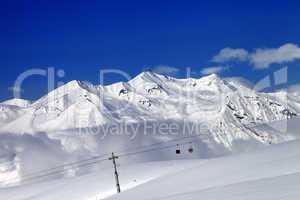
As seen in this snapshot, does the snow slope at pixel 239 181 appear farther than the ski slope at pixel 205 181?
No

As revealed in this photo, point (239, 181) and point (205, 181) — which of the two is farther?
point (205, 181)

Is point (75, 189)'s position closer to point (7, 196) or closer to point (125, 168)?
point (125, 168)

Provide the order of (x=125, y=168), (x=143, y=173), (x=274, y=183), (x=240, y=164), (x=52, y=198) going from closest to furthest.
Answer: (x=274, y=183), (x=240, y=164), (x=52, y=198), (x=143, y=173), (x=125, y=168)

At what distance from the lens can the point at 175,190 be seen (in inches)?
1510

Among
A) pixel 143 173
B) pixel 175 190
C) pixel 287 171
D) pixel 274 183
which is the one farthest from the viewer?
pixel 143 173

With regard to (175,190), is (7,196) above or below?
below

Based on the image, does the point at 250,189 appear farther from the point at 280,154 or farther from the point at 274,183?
the point at 280,154

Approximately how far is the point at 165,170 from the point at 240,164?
3707 centimetres

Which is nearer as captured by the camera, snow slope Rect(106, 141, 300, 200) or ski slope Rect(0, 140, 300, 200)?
snow slope Rect(106, 141, 300, 200)

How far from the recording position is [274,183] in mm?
25250

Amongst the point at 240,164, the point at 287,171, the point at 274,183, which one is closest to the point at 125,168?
the point at 240,164

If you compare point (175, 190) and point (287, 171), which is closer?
point (287, 171)

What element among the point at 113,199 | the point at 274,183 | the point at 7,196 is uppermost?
the point at 274,183

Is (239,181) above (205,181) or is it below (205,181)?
above
